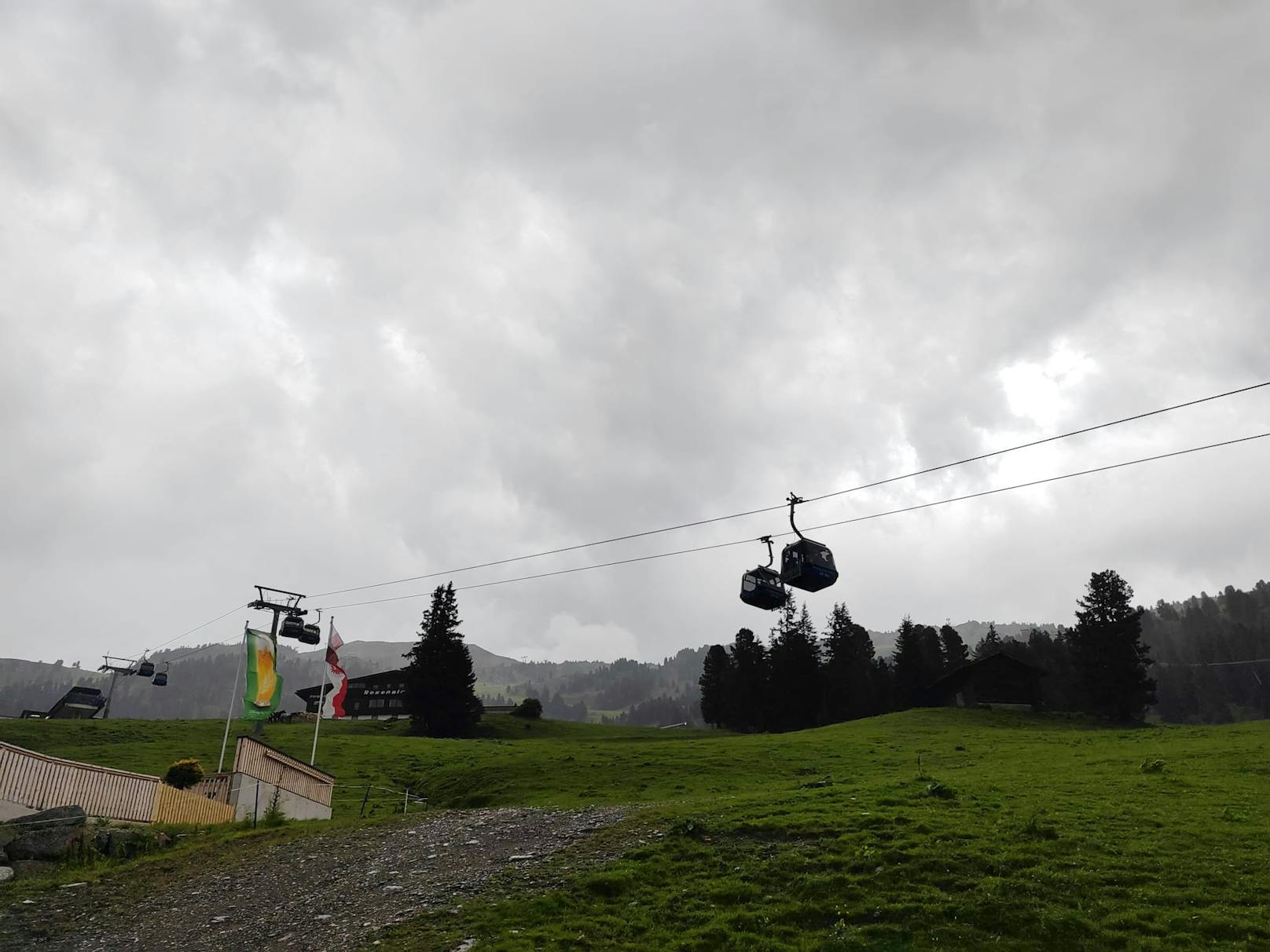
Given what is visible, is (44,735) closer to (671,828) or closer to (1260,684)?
(671,828)

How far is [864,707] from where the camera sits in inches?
4124

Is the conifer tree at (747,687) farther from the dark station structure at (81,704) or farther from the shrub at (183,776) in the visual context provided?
the dark station structure at (81,704)

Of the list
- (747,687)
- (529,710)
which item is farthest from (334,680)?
(747,687)

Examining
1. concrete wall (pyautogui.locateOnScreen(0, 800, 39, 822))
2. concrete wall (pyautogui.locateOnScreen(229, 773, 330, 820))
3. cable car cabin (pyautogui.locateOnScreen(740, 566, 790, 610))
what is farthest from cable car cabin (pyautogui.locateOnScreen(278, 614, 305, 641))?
cable car cabin (pyautogui.locateOnScreen(740, 566, 790, 610))

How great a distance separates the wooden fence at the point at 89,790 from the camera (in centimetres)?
2573

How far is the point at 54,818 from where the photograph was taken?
80.1 feet

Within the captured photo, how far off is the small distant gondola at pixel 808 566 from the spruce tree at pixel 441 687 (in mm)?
A: 66947

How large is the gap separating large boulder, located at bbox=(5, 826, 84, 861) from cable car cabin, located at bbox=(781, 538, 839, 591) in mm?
24357

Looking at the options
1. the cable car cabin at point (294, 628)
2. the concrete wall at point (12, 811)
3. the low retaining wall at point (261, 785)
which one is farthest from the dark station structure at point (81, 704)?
the concrete wall at point (12, 811)

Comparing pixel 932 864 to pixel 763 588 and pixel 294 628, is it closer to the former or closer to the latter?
pixel 763 588

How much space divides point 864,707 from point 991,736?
50.5 m

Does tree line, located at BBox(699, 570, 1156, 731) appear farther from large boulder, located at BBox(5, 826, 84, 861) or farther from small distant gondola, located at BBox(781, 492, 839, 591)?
large boulder, located at BBox(5, 826, 84, 861)

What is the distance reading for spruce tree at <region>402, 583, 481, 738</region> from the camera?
87.2 m

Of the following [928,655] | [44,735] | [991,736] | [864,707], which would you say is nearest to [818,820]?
[991,736]
